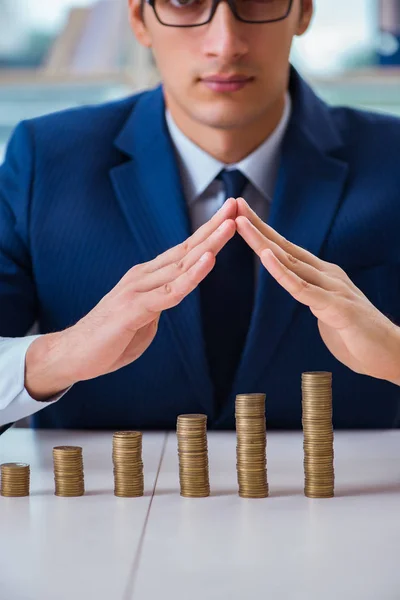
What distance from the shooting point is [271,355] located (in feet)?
7.43

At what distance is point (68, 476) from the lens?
5.21 ft

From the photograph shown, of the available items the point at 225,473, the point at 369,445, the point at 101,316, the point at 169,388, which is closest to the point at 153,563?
the point at 225,473

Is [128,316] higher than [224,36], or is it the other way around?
[224,36]

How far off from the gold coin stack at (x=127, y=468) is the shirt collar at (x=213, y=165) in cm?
84

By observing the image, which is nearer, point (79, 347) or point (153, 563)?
point (153, 563)

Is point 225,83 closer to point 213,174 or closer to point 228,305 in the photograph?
point 213,174

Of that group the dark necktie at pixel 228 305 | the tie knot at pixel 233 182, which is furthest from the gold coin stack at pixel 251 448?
the tie knot at pixel 233 182

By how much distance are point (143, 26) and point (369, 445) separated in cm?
111

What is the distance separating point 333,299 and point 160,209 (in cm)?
67

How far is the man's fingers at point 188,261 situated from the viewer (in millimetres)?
1736

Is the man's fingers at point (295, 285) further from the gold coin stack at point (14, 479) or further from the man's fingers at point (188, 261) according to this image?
the gold coin stack at point (14, 479)

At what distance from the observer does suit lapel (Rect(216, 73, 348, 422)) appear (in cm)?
224

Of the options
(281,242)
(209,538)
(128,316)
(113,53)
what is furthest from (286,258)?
(113,53)

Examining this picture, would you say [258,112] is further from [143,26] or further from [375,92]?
[375,92]
